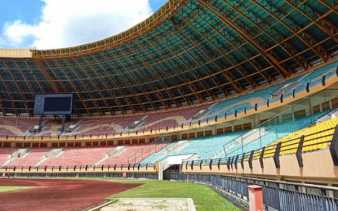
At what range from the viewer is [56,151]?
2820 inches

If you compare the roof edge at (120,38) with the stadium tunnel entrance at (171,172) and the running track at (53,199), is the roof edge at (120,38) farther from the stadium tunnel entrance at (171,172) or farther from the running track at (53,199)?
the running track at (53,199)

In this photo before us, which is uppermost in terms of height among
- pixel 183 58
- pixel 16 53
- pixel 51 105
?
pixel 16 53

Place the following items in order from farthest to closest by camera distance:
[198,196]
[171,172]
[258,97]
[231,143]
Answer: [171,172], [258,97], [231,143], [198,196]

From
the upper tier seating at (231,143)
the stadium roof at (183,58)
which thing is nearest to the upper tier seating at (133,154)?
the upper tier seating at (231,143)

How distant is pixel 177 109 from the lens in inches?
2616

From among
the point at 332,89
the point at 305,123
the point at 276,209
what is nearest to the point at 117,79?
the point at 332,89

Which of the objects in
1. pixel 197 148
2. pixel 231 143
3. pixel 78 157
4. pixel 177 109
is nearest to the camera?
pixel 231 143

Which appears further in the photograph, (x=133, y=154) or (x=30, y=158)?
(x=30, y=158)

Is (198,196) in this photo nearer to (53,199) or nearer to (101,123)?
(53,199)

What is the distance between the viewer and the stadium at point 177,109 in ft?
66.0

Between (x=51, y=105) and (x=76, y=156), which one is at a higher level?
(x=51, y=105)

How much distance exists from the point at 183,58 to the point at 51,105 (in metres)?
35.3

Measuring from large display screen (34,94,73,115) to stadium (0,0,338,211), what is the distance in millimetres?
219

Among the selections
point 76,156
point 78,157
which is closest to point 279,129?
point 78,157
